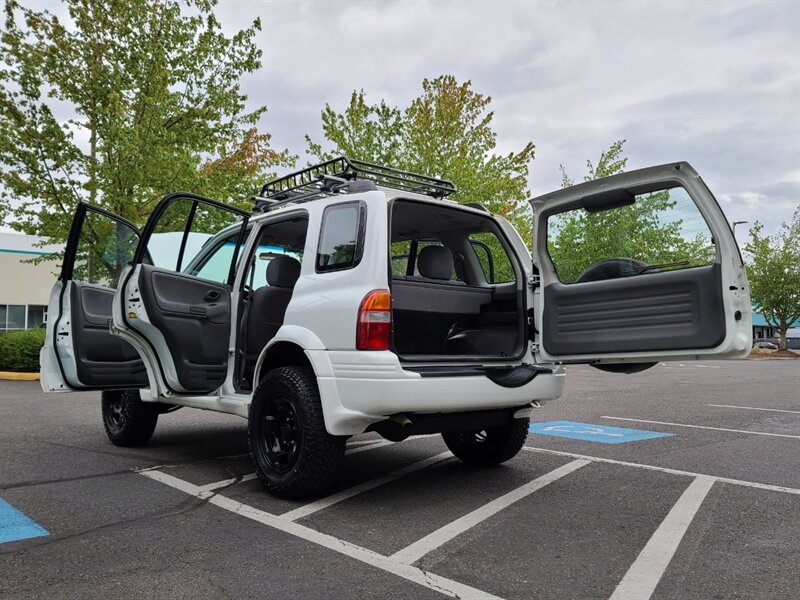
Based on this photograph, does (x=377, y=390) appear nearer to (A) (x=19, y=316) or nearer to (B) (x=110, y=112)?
(B) (x=110, y=112)

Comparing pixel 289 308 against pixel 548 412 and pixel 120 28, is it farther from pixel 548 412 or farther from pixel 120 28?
pixel 120 28

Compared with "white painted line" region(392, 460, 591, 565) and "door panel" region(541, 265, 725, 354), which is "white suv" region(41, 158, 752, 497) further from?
"white painted line" region(392, 460, 591, 565)

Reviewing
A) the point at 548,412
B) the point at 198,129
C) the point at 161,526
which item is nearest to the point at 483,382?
the point at 161,526

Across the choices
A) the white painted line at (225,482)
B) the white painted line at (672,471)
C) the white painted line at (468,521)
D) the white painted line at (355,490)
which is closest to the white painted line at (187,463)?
the white painted line at (225,482)

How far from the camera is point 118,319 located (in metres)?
5.05

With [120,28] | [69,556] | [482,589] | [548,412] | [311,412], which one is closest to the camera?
[482,589]

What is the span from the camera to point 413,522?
3.85m

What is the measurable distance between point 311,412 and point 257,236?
1.79 meters

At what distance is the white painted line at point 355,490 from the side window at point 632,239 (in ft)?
6.53

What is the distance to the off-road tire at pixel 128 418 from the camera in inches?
239

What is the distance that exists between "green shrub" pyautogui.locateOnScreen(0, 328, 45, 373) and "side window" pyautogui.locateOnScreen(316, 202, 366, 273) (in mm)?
12627

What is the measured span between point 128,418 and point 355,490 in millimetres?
2729

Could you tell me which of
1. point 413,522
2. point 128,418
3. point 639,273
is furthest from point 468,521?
point 128,418

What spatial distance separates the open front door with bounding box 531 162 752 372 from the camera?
12.0ft
